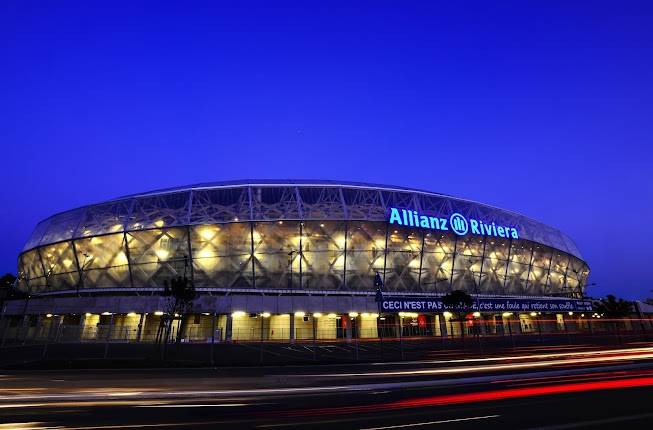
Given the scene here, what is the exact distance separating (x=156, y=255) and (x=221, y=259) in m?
8.52

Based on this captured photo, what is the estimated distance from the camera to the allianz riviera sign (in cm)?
5100

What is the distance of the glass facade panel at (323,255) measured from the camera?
168ft

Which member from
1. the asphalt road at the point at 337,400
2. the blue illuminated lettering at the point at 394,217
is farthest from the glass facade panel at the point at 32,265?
the blue illuminated lettering at the point at 394,217

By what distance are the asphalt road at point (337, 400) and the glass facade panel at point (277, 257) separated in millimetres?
30608

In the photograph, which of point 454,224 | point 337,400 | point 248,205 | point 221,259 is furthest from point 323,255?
point 337,400

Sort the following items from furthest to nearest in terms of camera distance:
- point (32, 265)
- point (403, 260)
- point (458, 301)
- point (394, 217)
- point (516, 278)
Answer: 1. point (516, 278)
2. point (32, 265)
3. point (403, 260)
4. point (394, 217)
5. point (458, 301)

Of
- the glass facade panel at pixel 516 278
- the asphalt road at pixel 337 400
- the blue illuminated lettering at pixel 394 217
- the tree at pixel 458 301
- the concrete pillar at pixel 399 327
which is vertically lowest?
the asphalt road at pixel 337 400

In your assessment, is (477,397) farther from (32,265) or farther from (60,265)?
(32,265)

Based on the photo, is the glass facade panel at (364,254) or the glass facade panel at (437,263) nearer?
the glass facade panel at (364,254)

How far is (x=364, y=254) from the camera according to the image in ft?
176

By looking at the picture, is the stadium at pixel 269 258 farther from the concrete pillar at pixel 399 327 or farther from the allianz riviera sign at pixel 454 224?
the concrete pillar at pixel 399 327

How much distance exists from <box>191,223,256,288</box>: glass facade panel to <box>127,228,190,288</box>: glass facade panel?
158 cm

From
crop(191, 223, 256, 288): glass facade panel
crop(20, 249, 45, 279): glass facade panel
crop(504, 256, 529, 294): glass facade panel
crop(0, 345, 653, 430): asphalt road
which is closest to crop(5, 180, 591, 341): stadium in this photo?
crop(191, 223, 256, 288): glass facade panel

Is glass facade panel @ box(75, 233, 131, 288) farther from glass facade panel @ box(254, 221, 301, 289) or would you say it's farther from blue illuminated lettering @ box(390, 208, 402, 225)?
blue illuminated lettering @ box(390, 208, 402, 225)
